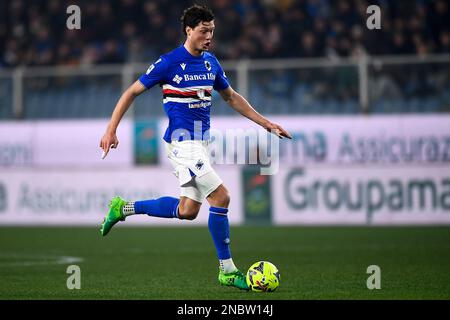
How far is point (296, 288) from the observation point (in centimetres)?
836

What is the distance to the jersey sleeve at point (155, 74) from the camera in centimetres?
855

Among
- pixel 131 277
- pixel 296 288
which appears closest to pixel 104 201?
pixel 131 277

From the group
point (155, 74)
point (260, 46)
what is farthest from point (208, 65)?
point (260, 46)

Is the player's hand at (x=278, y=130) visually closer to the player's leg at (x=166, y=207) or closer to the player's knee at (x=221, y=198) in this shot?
the player's knee at (x=221, y=198)

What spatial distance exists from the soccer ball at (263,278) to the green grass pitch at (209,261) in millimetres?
89

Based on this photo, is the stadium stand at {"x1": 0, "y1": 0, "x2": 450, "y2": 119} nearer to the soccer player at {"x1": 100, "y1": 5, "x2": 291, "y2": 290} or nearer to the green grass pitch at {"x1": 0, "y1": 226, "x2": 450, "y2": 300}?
the green grass pitch at {"x1": 0, "y1": 226, "x2": 450, "y2": 300}

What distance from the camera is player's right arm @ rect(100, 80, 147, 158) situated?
8.22 m

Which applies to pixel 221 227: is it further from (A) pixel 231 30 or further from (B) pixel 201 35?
(A) pixel 231 30

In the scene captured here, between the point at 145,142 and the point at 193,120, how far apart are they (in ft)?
30.4

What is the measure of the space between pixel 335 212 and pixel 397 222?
3.45 feet

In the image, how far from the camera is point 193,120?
28.5 feet

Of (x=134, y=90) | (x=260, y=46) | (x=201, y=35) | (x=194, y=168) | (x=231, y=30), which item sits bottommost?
(x=194, y=168)

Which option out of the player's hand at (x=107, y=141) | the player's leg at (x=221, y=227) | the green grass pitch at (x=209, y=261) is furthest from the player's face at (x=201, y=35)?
the green grass pitch at (x=209, y=261)

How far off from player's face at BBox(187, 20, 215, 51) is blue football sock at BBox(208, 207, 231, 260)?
1413 millimetres
